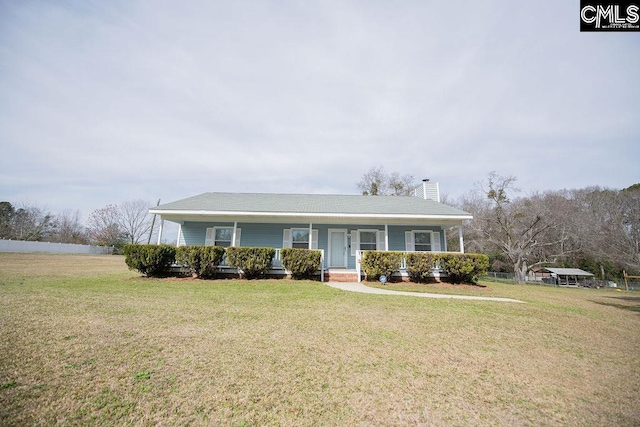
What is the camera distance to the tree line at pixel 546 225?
25052 millimetres

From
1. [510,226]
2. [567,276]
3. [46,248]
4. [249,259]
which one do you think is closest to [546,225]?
[510,226]

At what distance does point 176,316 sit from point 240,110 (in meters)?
12.2

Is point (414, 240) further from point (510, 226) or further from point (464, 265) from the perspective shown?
point (510, 226)

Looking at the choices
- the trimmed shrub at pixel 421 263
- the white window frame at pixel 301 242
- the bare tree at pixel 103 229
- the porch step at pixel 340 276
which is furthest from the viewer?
the bare tree at pixel 103 229

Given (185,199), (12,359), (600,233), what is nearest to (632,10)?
(12,359)

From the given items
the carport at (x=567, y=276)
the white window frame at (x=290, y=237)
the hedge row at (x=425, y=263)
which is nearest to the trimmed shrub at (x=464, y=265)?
the hedge row at (x=425, y=263)

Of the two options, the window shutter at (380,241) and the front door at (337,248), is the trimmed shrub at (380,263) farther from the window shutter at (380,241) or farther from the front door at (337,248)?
the front door at (337,248)

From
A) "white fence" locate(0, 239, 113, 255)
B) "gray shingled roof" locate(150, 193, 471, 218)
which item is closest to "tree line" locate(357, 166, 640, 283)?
"gray shingled roof" locate(150, 193, 471, 218)

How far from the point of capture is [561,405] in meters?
3.08

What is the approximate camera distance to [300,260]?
39.9 ft

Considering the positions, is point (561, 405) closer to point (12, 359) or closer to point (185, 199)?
point (12, 359)

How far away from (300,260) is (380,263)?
11.8ft

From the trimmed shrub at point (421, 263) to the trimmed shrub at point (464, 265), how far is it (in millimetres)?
416

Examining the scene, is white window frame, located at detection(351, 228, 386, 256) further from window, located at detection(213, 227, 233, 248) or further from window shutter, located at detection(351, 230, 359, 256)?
window, located at detection(213, 227, 233, 248)
